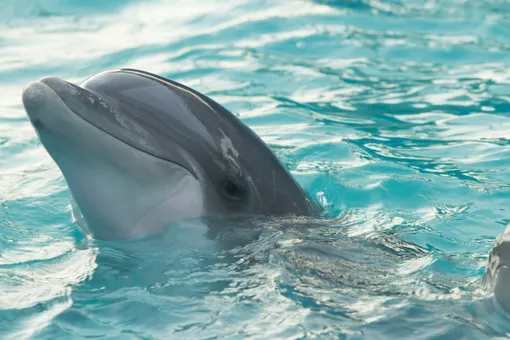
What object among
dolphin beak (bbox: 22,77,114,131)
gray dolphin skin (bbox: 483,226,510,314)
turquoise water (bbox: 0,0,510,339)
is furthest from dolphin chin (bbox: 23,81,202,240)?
gray dolphin skin (bbox: 483,226,510,314)

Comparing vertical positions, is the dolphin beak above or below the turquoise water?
above

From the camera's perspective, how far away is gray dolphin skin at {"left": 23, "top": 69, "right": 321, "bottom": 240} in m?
5.25

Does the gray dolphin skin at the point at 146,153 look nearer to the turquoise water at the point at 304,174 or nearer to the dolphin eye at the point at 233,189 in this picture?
the dolphin eye at the point at 233,189

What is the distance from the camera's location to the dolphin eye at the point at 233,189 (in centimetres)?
566

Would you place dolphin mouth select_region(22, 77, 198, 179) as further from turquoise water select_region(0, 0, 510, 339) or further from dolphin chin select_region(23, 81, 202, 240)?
turquoise water select_region(0, 0, 510, 339)

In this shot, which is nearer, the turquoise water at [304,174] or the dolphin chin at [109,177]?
the turquoise water at [304,174]

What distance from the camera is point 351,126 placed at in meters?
10.3

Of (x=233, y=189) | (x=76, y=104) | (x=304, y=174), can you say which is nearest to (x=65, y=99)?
(x=76, y=104)

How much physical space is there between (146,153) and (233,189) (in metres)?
0.63

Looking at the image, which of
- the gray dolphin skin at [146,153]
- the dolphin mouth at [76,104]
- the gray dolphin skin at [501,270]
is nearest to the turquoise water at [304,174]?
the gray dolphin skin at [501,270]

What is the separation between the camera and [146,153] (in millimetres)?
5430

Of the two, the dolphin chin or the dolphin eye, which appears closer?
the dolphin chin

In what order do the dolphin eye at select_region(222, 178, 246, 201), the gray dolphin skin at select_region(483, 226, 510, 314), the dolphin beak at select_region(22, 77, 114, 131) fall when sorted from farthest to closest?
the dolphin eye at select_region(222, 178, 246, 201)
the dolphin beak at select_region(22, 77, 114, 131)
the gray dolphin skin at select_region(483, 226, 510, 314)

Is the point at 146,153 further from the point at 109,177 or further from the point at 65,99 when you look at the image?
the point at 65,99
